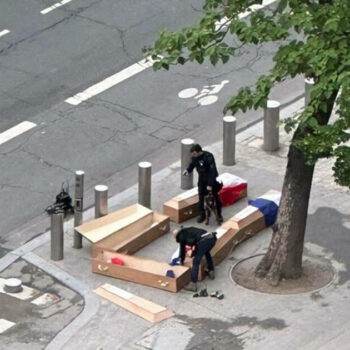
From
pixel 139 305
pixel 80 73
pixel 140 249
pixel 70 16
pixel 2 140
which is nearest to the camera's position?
pixel 139 305

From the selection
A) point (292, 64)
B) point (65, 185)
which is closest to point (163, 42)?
point (292, 64)

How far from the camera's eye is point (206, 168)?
20.1 meters

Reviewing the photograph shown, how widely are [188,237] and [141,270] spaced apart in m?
0.81

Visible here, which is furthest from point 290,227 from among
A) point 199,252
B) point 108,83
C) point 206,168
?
point 108,83

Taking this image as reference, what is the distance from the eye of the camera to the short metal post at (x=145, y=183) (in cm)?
2064

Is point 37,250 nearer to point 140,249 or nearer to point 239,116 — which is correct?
point 140,249

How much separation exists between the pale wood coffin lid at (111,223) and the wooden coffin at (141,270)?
0.27 meters

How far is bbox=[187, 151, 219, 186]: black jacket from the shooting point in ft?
66.0

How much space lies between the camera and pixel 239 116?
2392 cm

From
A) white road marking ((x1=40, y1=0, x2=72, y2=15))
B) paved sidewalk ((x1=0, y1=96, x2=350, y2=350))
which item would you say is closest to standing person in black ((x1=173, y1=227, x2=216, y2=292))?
paved sidewalk ((x1=0, y1=96, x2=350, y2=350))

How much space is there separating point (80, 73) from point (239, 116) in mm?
3226

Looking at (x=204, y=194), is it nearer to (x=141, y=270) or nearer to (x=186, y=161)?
(x=186, y=161)

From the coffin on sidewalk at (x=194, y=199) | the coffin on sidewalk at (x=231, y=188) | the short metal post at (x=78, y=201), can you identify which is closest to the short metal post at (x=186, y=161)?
the coffin on sidewalk at (x=194, y=199)

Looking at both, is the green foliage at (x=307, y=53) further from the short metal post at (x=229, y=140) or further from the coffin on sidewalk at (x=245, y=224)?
the short metal post at (x=229, y=140)
